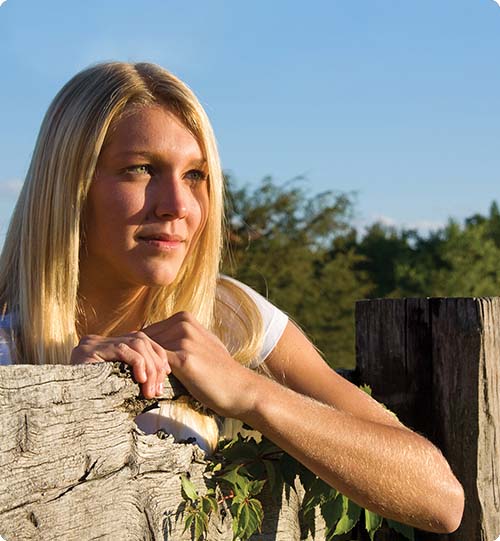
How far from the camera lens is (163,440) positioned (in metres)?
1.93

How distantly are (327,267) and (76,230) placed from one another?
53.3 feet

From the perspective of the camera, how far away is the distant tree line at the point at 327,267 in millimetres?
17906

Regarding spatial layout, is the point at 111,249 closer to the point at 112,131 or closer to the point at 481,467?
the point at 112,131

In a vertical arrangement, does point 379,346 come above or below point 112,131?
below

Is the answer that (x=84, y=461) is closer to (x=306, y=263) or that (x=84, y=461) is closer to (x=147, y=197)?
(x=147, y=197)

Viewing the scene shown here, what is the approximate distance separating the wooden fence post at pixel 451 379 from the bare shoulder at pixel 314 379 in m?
0.24

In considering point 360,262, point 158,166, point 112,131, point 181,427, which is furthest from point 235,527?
point 360,262

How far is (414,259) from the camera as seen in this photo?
23.1 meters

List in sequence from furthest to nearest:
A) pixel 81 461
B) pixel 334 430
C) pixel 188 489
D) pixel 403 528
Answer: pixel 403 528
pixel 334 430
pixel 188 489
pixel 81 461

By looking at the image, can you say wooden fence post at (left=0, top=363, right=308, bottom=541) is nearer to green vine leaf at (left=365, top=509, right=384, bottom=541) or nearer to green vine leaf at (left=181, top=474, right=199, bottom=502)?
green vine leaf at (left=181, top=474, right=199, bottom=502)

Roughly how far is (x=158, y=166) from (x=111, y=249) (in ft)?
0.99

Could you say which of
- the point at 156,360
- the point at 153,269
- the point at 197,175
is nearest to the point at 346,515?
the point at 156,360

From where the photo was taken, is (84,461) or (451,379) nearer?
(84,461)

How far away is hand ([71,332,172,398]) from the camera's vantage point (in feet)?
5.95
